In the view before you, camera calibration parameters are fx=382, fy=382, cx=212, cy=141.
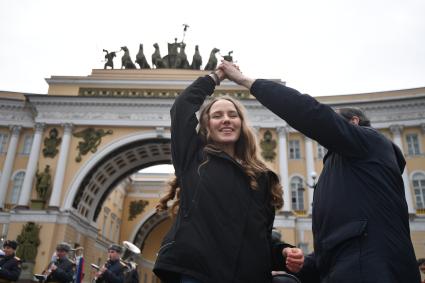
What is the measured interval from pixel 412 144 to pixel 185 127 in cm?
2443

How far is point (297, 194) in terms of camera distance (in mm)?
23406

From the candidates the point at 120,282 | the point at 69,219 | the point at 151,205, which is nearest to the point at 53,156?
the point at 69,219

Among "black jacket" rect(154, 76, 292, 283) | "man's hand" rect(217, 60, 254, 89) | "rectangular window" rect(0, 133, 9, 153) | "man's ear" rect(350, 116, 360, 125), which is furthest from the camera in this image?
"rectangular window" rect(0, 133, 9, 153)

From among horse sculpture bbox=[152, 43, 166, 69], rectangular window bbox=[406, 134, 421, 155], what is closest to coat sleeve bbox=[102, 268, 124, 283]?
rectangular window bbox=[406, 134, 421, 155]

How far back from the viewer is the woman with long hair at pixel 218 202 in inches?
78.8

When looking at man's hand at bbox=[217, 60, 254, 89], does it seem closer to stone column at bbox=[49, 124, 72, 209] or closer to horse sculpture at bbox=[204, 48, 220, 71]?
stone column at bbox=[49, 124, 72, 209]

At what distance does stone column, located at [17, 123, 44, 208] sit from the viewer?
23094 millimetres

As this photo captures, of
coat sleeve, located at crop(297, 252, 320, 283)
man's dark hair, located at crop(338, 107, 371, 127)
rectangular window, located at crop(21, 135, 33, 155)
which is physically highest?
rectangular window, located at crop(21, 135, 33, 155)

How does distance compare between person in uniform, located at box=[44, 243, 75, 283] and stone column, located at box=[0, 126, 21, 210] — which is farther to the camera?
stone column, located at box=[0, 126, 21, 210]

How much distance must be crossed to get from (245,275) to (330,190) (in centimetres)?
88

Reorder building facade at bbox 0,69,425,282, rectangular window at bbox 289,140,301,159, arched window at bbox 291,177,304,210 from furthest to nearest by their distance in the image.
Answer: rectangular window at bbox 289,140,301,159 → arched window at bbox 291,177,304,210 → building facade at bbox 0,69,425,282

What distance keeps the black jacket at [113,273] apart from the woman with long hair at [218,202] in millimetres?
5774

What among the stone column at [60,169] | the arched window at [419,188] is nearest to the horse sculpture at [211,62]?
the stone column at [60,169]

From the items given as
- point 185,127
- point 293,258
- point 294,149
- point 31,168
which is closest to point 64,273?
point 185,127
